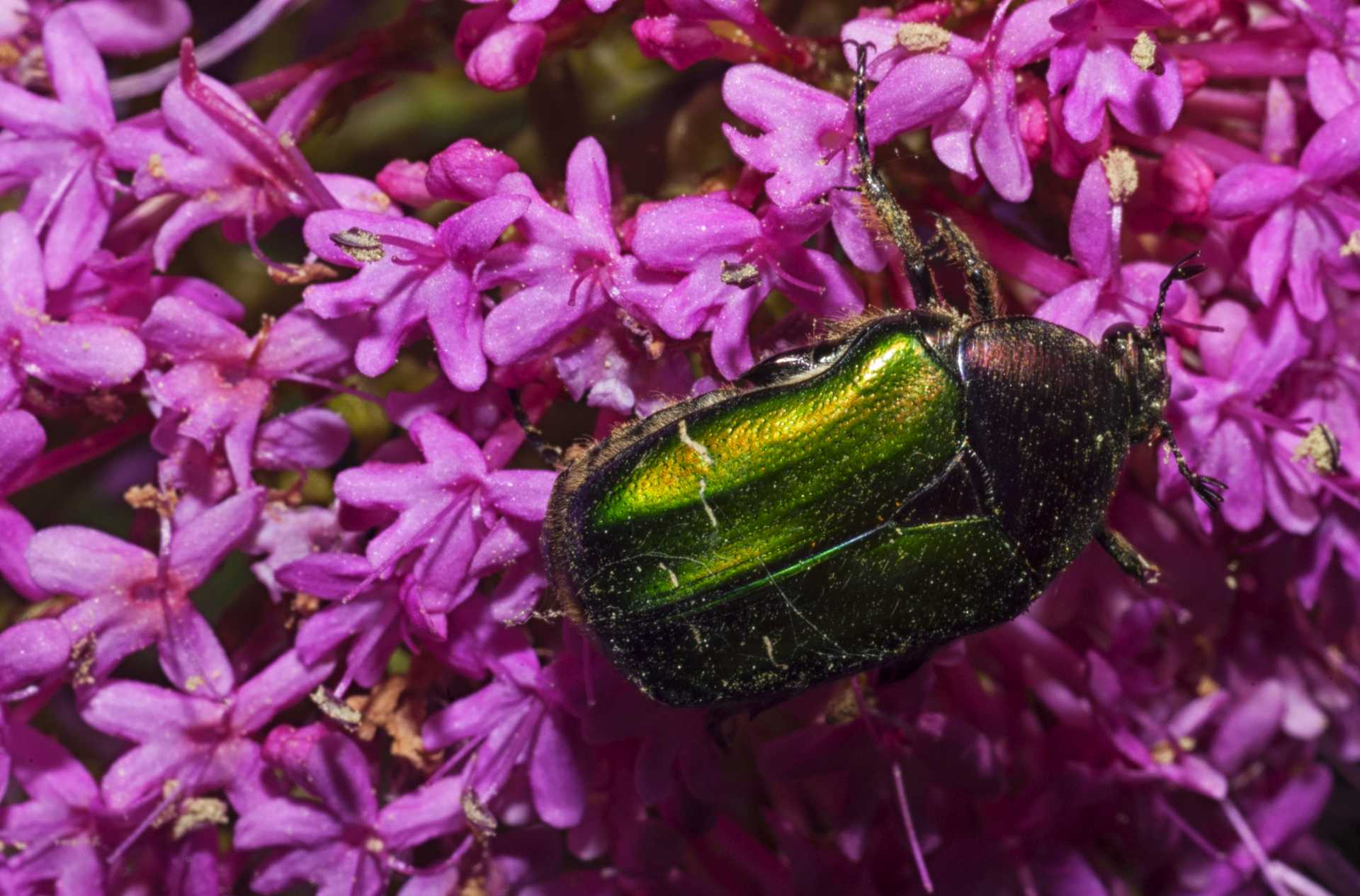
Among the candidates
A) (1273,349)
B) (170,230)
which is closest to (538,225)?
(170,230)

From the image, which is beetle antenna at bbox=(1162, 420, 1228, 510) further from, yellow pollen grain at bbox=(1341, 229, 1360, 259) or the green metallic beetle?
yellow pollen grain at bbox=(1341, 229, 1360, 259)

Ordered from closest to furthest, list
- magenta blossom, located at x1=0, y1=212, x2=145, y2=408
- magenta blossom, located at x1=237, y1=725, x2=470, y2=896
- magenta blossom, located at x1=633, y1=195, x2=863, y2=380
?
1. magenta blossom, located at x1=633, y1=195, x2=863, y2=380
2. magenta blossom, located at x1=0, y1=212, x2=145, y2=408
3. magenta blossom, located at x1=237, y1=725, x2=470, y2=896

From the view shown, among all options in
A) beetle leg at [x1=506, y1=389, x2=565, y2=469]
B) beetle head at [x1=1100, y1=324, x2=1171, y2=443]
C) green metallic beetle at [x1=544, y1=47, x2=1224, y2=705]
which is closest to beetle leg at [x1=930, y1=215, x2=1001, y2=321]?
green metallic beetle at [x1=544, y1=47, x2=1224, y2=705]

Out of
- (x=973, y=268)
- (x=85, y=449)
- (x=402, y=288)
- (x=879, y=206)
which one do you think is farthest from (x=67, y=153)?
(x=973, y=268)

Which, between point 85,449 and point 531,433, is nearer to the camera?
point 531,433

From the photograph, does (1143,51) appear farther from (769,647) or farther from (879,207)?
(769,647)

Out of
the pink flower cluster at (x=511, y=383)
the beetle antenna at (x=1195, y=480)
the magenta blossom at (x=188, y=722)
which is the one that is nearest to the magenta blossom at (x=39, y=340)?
the pink flower cluster at (x=511, y=383)
